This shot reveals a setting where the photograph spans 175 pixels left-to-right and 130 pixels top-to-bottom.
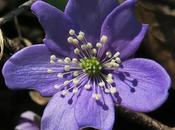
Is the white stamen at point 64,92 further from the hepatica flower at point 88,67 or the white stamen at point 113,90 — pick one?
the white stamen at point 113,90

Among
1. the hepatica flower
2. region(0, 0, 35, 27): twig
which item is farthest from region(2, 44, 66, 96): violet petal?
region(0, 0, 35, 27): twig

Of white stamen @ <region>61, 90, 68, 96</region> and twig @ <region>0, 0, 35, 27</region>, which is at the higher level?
twig @ <region>0, 0, 35, 27</region>

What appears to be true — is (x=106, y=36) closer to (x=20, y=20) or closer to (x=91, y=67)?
(x=91, y=67)

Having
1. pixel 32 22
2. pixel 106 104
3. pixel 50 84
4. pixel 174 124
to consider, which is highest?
pixel 32 22

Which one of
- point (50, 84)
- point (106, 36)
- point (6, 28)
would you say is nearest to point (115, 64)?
point (106, 36)

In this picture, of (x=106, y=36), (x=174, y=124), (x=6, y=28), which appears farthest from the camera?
(x=6, y=28)

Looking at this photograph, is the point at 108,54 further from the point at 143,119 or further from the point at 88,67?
the point at 143,119

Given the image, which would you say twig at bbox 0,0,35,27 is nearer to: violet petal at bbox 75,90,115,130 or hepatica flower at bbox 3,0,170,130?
hepatica flower at bbox 3,0,170,130
